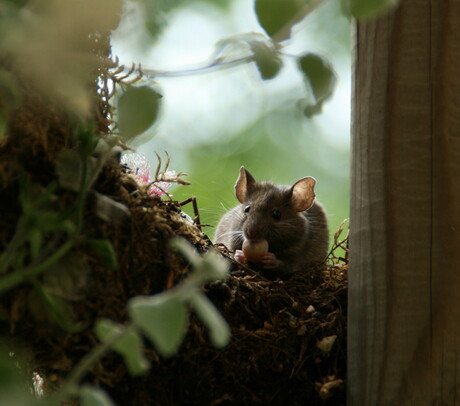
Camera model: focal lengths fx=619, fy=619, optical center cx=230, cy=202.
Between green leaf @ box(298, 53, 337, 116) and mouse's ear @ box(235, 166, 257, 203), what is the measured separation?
257 cm

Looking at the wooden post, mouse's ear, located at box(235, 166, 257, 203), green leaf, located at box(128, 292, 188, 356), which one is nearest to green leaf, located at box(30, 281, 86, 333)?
green leaf, located at box(128, 292, 188, 356)

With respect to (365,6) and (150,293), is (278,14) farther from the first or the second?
(150,293)

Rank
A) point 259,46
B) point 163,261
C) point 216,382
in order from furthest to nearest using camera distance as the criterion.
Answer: point 216,382 < point 163,261 < point 259,46

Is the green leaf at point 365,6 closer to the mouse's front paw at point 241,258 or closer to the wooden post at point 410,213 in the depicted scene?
the wooden post at point 410,213

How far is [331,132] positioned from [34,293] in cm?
667

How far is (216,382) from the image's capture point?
175cm

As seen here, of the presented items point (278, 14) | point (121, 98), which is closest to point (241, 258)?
point (121, 98)

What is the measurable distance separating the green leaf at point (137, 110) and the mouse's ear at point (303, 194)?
7.83 ft

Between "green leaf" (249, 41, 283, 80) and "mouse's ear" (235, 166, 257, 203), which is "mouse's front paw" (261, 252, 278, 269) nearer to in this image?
"mouse's ear" (235, 166, 257, 203)

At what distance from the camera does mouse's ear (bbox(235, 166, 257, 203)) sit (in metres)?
3.45

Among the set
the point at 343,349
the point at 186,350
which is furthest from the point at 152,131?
the point at 343,349

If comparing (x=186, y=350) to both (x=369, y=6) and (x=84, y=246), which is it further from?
(x=369, y=6)

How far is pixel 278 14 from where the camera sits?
76 cm

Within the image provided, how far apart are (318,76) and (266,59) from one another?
0.07 m
